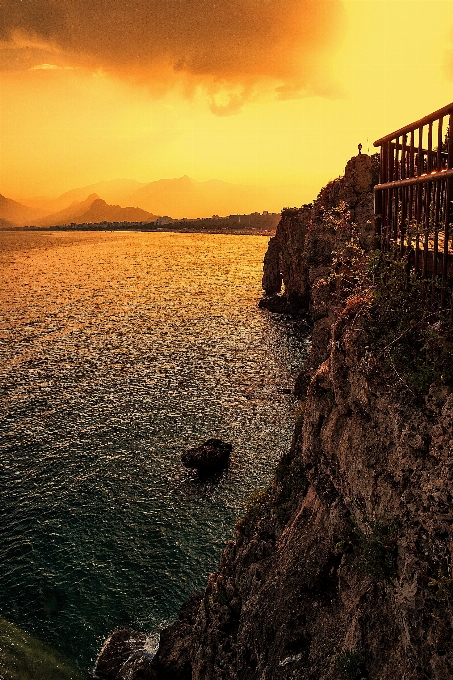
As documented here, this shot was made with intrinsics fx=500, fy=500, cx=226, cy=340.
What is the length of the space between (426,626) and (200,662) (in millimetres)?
10954

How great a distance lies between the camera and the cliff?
8750 millimetres

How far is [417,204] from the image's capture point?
1054 cm

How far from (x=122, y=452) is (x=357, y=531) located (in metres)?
30.9

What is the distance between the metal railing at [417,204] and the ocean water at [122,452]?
23.1 meters

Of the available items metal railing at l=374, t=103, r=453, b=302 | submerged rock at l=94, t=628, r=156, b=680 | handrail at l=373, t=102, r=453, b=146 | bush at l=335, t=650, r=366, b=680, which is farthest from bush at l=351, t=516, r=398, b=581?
submerged rock at l=94, t=628, r=156, b=680

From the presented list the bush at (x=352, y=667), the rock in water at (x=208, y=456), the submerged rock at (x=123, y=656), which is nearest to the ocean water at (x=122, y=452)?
the submerged rock at (x=123, y=656)

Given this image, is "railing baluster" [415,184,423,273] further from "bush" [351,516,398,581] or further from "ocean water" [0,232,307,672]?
"ocean water" [0,232,307,672]

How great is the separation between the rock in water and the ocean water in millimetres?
737

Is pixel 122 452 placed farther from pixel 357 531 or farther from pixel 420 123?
pixel 420 123

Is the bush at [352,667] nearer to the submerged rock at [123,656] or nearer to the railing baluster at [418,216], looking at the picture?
the railing baluster at [418,216]

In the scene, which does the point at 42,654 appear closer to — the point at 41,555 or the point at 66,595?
the point at 66,595

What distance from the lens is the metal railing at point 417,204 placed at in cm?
948

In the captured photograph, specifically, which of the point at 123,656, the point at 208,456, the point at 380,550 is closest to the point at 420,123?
the point at 380,550

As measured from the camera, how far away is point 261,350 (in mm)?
65000
